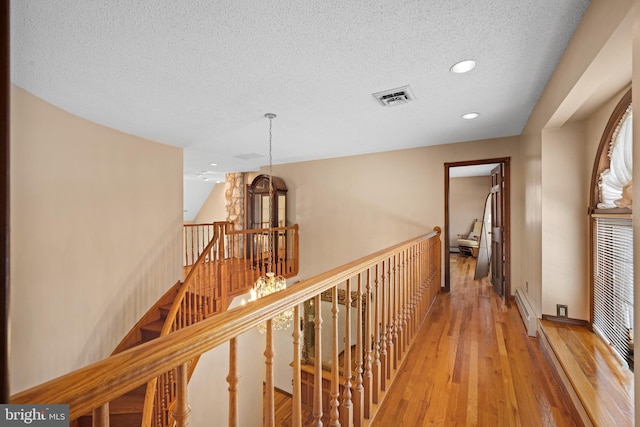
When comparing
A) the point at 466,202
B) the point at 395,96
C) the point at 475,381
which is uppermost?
the point at 395,96

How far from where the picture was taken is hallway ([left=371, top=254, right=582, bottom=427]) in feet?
5.25

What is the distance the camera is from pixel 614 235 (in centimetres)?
211

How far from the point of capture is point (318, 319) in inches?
44.0

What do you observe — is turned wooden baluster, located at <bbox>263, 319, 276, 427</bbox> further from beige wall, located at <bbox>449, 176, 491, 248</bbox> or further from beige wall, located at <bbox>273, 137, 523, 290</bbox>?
beige wall, located at <bbox>449, 176, 491, 248</bbox>

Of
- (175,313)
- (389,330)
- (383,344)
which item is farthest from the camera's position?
(175,313)

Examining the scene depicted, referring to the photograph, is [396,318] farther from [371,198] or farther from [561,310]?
[371,198]

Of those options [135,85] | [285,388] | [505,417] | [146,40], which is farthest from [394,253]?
[285,388]

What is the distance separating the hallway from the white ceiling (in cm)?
220

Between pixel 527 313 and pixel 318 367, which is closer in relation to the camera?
pixel 318 367

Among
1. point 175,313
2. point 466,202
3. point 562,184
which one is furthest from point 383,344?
point 466,202

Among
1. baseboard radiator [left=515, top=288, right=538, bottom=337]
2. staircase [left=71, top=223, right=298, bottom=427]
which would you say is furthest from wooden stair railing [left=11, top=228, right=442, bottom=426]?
staircase [left=71, top=223, right=298, bottom=427]

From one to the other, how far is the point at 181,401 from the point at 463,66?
2447 mm

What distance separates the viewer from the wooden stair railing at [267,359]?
492 millimetres

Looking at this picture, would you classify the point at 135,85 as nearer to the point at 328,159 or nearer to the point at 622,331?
the point at 328,159
